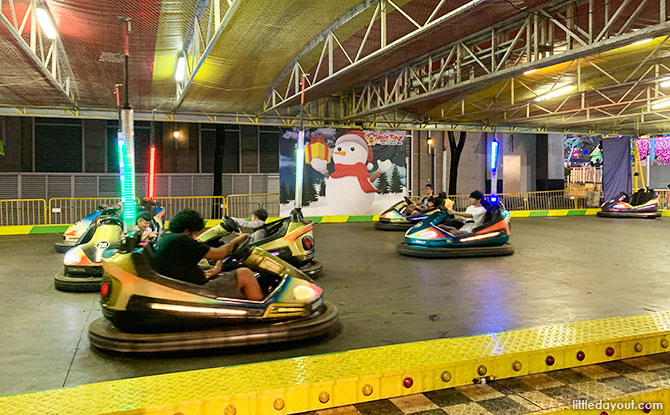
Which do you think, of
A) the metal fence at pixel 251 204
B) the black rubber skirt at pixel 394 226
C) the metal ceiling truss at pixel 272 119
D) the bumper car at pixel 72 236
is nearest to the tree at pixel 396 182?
the metal ceiling truss at pixel 272 119

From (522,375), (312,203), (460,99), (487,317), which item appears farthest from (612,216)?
(522,375)

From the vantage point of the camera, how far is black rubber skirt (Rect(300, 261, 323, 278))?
5181mm

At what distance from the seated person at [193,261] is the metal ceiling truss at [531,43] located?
180 inches

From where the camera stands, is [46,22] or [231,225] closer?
[231,225]

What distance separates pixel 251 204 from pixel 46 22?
7.76m

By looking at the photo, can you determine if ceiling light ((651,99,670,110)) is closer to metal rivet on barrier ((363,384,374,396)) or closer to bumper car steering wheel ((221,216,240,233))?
bumper car steering wheel ((221,216,240,233))

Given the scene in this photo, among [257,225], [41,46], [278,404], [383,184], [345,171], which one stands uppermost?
[41,46]

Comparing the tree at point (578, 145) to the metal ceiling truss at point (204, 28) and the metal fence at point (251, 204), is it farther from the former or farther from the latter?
the metal ceiling truss at point (204, 28)

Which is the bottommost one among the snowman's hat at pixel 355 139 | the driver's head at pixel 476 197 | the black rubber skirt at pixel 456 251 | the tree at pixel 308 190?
the black rubber skirt at pixel 456 251

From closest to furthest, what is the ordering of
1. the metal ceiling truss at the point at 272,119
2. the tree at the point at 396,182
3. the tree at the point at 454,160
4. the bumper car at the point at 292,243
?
the bumper car at the point at 292,243 < the metal ceiling truss at the point at 272,119 < the tree at the point at 396,182 < the tree at the point at 454,160

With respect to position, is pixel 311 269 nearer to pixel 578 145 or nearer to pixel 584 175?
pixel 584 175

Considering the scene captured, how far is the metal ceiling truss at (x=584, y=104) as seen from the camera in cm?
973

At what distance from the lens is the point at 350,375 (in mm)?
2297

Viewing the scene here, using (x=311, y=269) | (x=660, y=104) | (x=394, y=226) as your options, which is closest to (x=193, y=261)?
(x=311, y=269)
